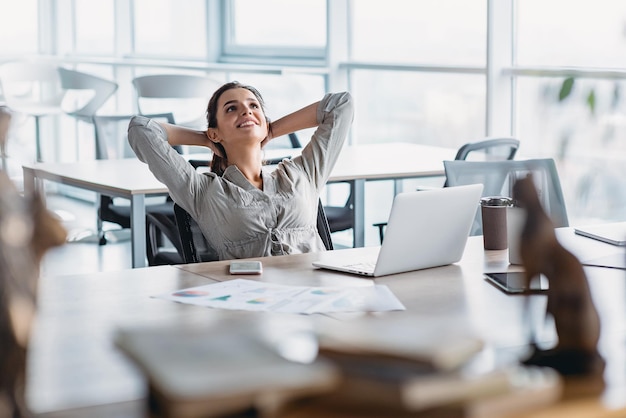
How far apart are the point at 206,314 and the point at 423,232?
Result: 63cm

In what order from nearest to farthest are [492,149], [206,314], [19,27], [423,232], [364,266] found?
[206,314]
[423,232]
[364,266]
[492,149]
[19,27]

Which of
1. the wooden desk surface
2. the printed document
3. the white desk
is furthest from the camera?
the white desk

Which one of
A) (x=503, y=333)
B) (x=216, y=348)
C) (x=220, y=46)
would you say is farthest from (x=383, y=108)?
(x=216, y=348)

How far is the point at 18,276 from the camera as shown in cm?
119

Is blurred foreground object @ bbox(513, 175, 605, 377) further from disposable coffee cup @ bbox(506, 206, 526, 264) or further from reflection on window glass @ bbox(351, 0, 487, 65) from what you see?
reflection on window glass @ bbox(351, 0, 487, 65)

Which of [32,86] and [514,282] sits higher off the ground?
[32,86]

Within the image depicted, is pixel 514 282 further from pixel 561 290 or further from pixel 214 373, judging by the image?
pixel 214 373

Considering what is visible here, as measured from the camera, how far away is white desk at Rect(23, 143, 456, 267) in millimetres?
4051

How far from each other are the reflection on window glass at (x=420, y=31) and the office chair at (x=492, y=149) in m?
1.36

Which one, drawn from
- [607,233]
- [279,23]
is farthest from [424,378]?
[279,23]

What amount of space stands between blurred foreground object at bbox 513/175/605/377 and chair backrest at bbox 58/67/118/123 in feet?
19.8

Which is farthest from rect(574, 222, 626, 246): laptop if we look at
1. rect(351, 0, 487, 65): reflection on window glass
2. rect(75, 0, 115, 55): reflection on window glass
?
rect(75, 0, 115, 55): reflection on window glass

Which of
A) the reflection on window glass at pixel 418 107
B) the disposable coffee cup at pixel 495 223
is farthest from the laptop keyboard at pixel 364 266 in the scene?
the reflection on window glass at pixel 418 107

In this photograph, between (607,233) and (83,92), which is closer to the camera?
(607,233)
